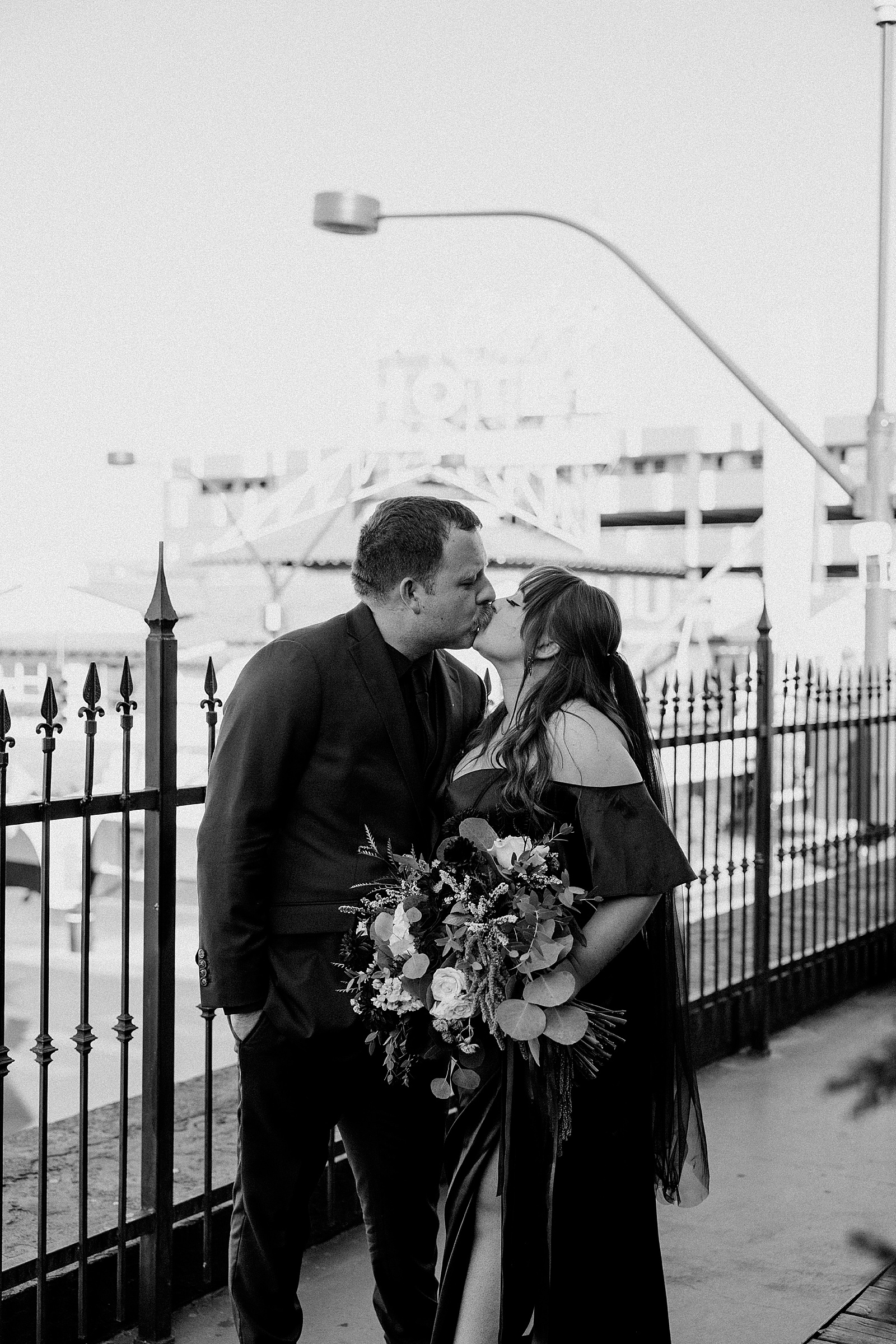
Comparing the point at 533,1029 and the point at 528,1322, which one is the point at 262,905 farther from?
the point at 528,1322

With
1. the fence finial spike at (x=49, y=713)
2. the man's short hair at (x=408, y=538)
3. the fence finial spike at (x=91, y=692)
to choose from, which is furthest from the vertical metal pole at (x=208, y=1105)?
the man's short hair at (x=408, y=538)

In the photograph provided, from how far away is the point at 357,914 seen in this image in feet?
9.64

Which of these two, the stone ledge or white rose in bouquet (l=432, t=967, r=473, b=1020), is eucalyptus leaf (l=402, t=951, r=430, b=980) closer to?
white rose in bouquet (l=432, t=967, r=473, b=1020)

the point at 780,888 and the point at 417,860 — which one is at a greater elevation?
the point at 417,860

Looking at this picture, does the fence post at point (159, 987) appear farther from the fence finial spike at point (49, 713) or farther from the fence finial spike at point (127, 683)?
the fence finial spike at point (49, 713)

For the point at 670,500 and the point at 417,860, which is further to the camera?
the point at 670,500

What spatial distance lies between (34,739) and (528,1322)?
19.2m

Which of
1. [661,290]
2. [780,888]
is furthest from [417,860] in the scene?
[661,290]

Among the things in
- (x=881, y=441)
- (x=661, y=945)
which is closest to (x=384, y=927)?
(x=661, y=945)

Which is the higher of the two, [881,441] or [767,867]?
[881,441]

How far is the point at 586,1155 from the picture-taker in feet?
9.24

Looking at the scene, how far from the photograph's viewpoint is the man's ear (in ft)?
9.75

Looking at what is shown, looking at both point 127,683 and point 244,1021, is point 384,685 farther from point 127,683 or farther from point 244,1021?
point 244,1021

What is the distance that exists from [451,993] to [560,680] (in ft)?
2.11
